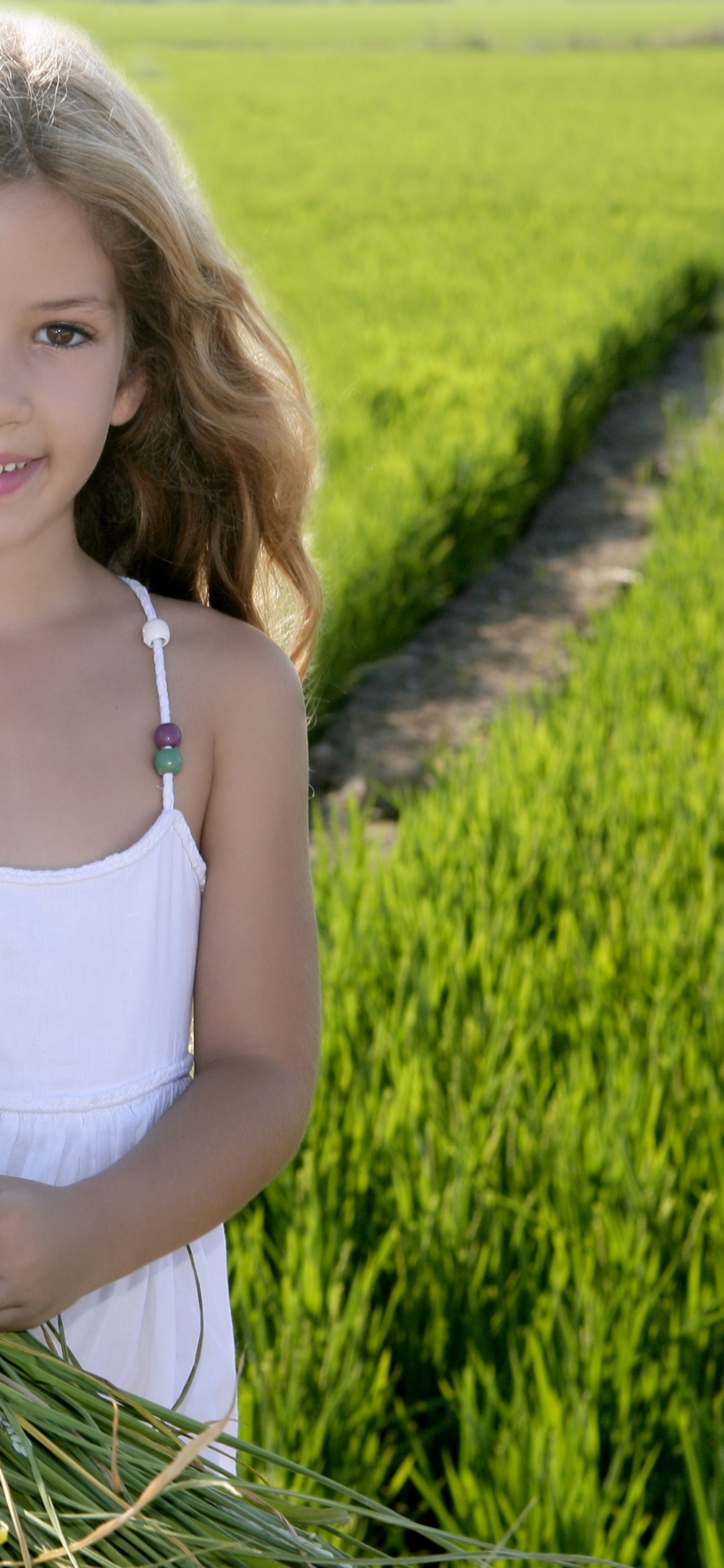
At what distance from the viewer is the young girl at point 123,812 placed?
913 millimetres

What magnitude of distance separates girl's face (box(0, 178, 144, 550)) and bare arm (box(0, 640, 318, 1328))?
0.55 feet

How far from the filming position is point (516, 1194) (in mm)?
1771

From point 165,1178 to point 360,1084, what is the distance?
1068 mm

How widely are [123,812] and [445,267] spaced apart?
8449 mm

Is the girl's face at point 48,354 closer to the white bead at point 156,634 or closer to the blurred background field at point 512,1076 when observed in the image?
the white bead at point 156,634

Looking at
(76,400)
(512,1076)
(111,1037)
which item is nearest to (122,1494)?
(111,1037)

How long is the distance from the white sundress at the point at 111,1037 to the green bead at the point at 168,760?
0.04 feet

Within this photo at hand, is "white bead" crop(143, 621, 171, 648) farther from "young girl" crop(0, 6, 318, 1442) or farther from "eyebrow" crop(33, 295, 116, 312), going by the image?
"eyebrow" crop(33, 295, 116, 312)

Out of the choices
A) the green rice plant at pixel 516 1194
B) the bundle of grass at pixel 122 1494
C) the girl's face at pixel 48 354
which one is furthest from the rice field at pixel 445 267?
the bundle of grass at pixel 122 1494

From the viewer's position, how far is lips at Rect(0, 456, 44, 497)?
909 millimetres

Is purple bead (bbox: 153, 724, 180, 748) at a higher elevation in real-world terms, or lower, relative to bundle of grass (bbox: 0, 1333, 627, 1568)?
higher

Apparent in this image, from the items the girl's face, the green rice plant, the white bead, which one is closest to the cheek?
the girl's face

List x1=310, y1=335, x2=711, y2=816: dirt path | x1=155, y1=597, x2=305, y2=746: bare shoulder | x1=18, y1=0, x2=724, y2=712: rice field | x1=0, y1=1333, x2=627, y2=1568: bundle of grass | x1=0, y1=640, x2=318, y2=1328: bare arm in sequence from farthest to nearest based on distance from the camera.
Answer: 1. x1=18, y1=0, x2=724, y2=712: rice field
2. x1=310, y1=335, x2=711, y2=816: dirt path
3. x1=155, y1=597, x2=305, y2=746: bare shoulder
4. x1=0, y1=640, x2=318, y2=1328: bare arm
5. x1=0, y1=1333, x2=627, y2=1568: bundle of grass

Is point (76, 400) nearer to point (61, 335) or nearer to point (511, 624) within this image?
point (61, 335)
